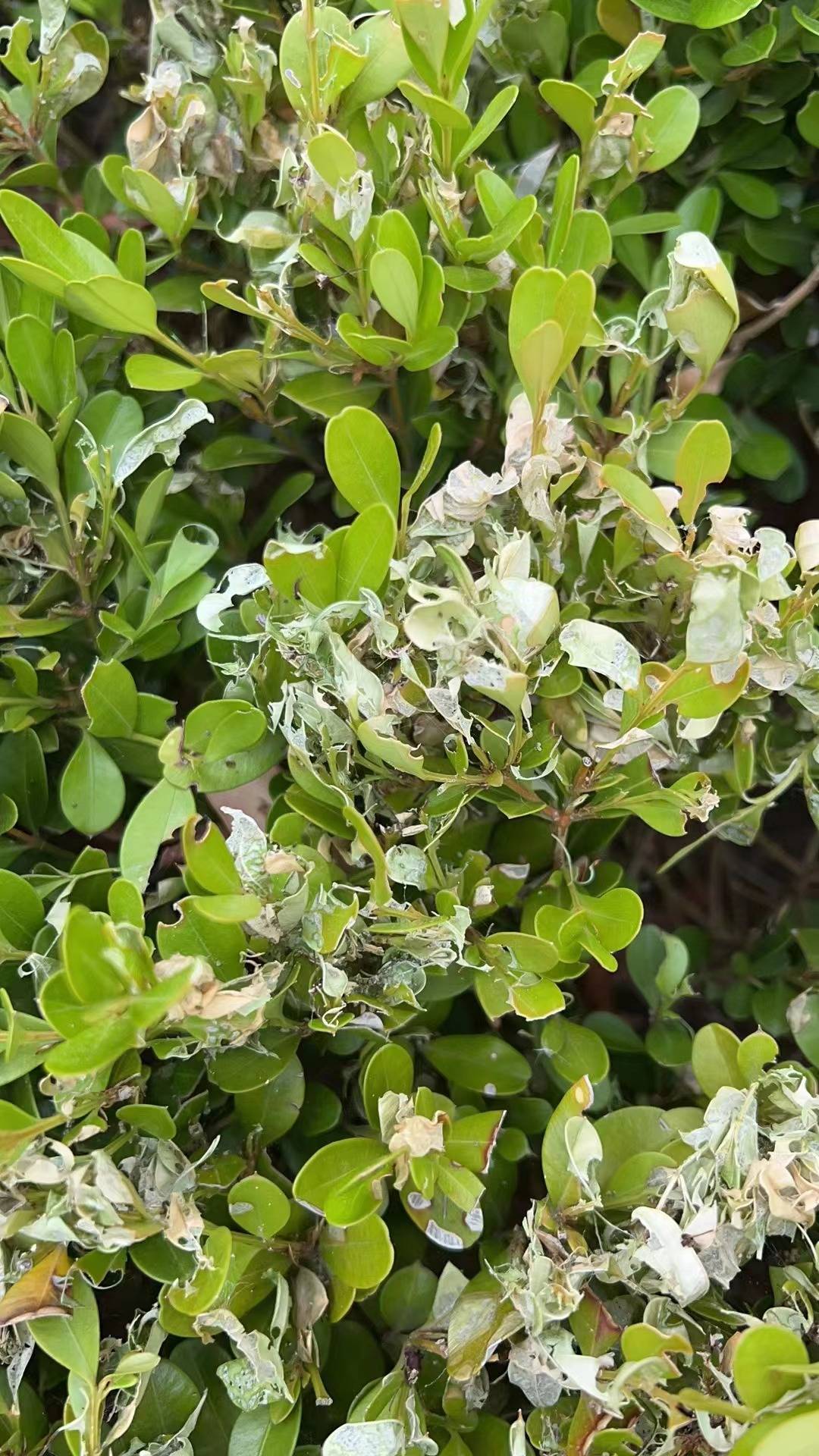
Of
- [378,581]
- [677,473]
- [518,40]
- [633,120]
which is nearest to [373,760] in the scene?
[378,581]

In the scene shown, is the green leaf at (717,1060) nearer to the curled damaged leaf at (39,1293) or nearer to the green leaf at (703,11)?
the curled damaged leaf at (39,1293)

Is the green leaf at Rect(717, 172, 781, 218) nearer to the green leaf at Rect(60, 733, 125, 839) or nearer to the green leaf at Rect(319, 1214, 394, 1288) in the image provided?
the green leaf at Rect(60, 733, 125, 839)

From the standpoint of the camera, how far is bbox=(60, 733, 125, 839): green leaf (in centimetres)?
68

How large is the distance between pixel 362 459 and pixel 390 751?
155mm

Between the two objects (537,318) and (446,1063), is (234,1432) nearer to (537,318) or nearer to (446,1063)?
(446,1063)

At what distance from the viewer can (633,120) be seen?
0.69 m

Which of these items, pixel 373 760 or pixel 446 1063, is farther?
pixel 446 1063

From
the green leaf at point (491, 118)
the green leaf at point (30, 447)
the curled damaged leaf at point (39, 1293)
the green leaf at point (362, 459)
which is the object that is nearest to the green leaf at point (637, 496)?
the green leaf at point (362, 459)

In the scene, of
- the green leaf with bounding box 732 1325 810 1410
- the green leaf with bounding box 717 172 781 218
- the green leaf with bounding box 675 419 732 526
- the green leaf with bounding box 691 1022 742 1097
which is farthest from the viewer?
the green leaf with bounding box 717 172 781 218

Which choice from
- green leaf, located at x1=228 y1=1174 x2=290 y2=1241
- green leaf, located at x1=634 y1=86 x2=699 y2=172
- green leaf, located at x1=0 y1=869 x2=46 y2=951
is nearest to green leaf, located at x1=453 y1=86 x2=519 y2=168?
green leaf, located at x1=634 y1=86 x2=699 y2=172

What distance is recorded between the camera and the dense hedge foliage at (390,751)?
21.6 inches

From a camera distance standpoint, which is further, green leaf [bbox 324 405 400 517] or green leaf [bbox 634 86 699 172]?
green leaf [bbox 634 86 699 172]

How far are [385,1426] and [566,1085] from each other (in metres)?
0.23

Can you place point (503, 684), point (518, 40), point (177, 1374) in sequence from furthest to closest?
point (518, 40), point (177, 1374), point (503, 684)
